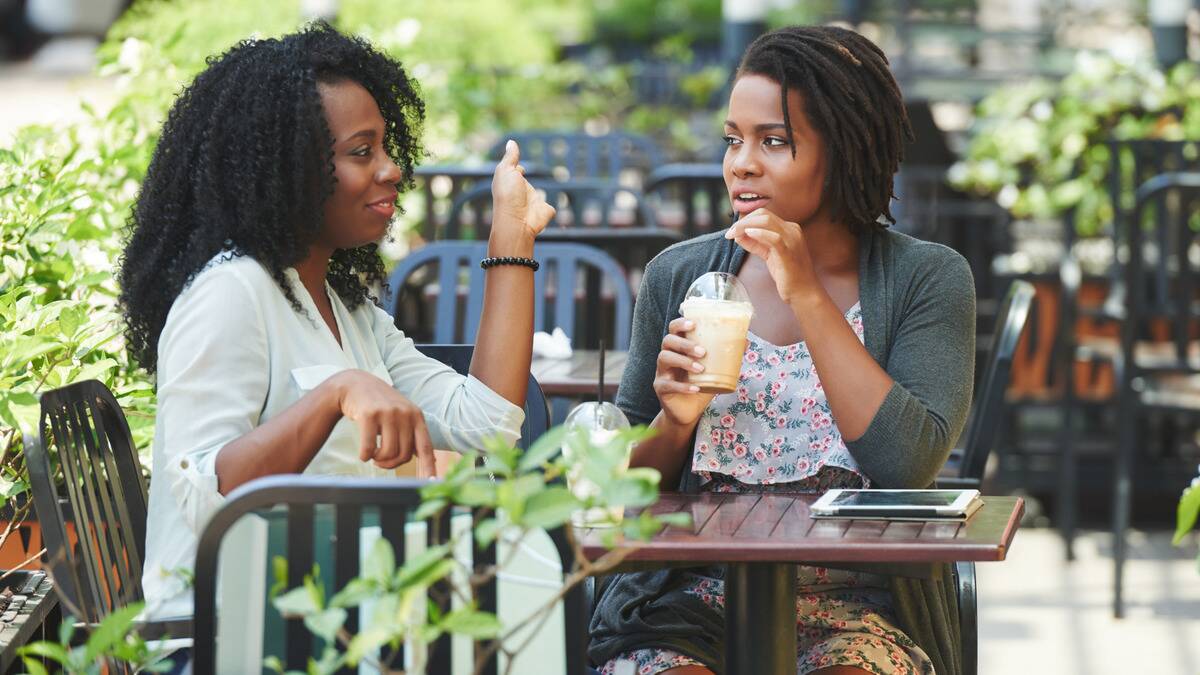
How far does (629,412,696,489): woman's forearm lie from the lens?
2.47 m

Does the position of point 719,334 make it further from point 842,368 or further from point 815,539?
point 815,539

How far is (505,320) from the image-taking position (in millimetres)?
2426

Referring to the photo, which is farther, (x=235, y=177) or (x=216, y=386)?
(x=235, y=177)

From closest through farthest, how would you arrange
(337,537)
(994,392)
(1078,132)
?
1. (337,537)
2. (994,392)
3. (1078,132)

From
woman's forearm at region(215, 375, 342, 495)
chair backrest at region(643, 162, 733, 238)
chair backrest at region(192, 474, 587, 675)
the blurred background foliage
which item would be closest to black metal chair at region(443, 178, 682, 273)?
chair backrest at region(643, 162, 733, 238)

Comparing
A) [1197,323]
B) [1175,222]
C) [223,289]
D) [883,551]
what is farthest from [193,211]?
[1197,323]

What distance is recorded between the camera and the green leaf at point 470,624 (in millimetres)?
1449

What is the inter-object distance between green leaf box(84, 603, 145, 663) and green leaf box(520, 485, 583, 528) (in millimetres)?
375

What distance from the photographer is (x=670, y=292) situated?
265cm

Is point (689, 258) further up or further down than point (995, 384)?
further up

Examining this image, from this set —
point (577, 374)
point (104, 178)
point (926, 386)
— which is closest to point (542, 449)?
point (926, 386)

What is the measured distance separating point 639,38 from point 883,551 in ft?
51.2

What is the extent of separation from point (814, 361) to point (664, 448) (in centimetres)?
26

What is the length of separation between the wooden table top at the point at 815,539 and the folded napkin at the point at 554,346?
1639 mm
